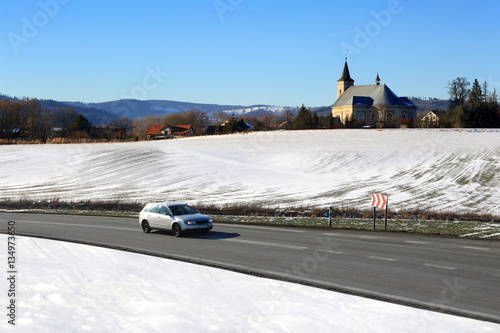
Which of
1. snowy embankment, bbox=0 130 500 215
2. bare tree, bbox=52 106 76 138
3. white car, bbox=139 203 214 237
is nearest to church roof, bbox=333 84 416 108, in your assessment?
snowy embankment, bbox=0 130 500 215

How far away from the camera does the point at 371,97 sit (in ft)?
602

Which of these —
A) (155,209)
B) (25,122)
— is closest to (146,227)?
(155,209)

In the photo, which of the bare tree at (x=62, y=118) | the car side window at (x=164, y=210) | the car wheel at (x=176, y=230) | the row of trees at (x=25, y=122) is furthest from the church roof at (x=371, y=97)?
the car wheel at (x=176, y=230)

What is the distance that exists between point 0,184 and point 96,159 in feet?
49.3

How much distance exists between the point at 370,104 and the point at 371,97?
132 inches

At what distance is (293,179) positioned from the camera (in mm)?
50719

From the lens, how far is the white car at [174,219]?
846 inches

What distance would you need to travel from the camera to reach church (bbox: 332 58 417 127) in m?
179

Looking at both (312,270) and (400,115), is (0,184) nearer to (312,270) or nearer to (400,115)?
(312,270)

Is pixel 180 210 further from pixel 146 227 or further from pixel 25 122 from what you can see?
pixel 25 122

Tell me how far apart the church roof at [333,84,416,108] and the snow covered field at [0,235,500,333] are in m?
173

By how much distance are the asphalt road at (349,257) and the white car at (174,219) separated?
17.2 inches

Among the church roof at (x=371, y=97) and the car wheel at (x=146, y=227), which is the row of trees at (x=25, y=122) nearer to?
the church roof at (x=371, y=97)

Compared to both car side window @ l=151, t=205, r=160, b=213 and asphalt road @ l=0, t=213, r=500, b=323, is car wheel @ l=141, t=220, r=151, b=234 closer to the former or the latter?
asphalt road @ l=0, t=213, r=500, b=323
